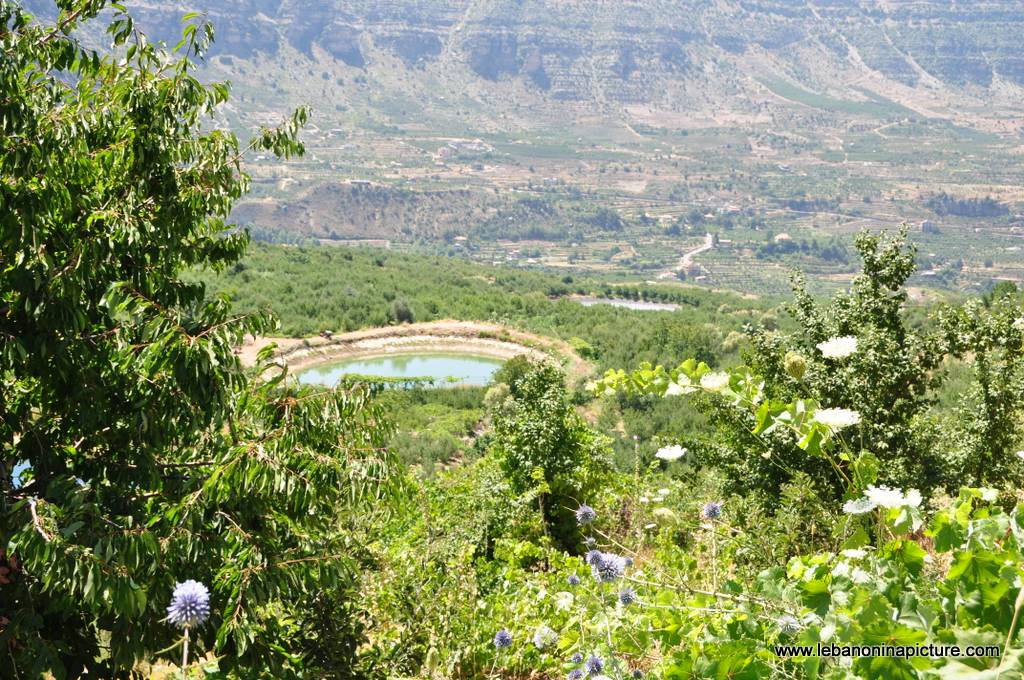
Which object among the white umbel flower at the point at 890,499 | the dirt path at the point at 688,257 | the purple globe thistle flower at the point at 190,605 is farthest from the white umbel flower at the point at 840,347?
the dirt path at the point at 688,257

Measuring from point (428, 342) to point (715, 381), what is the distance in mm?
30576

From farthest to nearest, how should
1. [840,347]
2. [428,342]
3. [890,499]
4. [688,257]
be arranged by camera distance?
[688,257]
[428,342]
[840,347]
[890,499]

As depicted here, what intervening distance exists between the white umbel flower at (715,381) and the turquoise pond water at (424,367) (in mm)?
Result: 26681

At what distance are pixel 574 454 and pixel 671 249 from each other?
11984 centimetres

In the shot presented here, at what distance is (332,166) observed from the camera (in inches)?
6260

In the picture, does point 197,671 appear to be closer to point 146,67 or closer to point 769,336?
point 146,67

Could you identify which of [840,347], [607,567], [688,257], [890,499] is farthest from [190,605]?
[688,257]

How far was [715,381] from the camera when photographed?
2.27 meters

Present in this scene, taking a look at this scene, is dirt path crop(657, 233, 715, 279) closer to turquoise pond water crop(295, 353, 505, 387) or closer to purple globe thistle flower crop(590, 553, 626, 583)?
turquoise pond water crop(295, 353, 505, 387)

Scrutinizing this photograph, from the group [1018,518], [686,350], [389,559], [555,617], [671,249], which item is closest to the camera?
[1018,518]

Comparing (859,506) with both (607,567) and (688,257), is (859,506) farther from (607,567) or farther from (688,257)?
(688,257)

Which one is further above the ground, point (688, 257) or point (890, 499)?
point (890, 499)

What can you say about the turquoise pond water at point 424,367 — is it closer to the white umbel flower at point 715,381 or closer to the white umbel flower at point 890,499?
the white umbel flower at point 715,381

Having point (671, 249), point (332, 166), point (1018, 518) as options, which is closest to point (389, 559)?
point (1018, 518)
